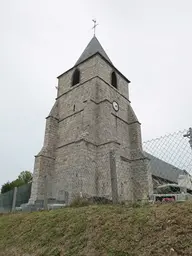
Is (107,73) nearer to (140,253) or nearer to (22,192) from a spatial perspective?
(22,192)

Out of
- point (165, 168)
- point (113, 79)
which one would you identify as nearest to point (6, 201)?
point (165, 168)

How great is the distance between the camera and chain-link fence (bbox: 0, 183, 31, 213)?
10559mm

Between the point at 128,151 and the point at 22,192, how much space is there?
8.52 meters

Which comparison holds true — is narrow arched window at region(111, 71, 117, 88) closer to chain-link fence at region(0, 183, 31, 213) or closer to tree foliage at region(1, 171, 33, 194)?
chain-link fence at region(0, 183, 31, 213)

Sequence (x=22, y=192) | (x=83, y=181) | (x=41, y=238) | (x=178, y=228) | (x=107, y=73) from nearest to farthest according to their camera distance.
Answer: (x=178, y=228) → (x=41, y=238) → (x=83, y=181) → (x=22, y=192) → (x=107, y=73)

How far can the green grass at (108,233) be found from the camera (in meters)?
3.20

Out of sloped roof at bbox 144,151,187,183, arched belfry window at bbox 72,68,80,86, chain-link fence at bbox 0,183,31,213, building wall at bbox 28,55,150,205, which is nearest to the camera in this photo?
sloped roof at bbox 144,151,187,183

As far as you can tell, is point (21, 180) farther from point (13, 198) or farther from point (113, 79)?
point (13, 198)

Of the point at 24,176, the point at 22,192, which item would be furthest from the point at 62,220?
the point at 24,176

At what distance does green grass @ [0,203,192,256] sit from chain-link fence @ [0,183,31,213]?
5068mm

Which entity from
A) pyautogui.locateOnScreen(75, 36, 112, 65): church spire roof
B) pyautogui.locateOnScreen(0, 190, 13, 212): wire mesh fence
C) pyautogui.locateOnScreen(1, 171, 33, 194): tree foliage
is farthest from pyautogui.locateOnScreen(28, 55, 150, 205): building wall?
pyautogui.locateOnScreen(1, 171, 33, 194): tree foliage

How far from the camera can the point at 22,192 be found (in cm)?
1588

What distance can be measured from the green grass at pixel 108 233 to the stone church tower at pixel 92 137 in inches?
296

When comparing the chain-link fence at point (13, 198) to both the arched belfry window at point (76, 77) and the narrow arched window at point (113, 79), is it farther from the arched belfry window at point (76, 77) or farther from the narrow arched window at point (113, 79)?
the narrow arched window at point (113, 79)
